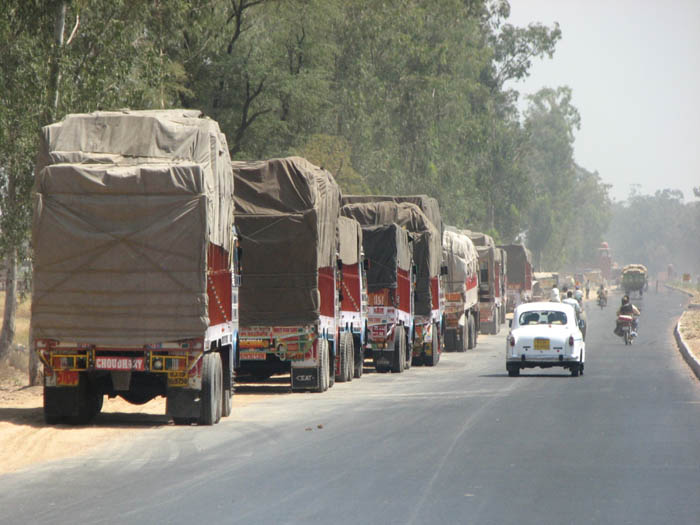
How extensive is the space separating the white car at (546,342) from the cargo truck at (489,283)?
72.5 feet

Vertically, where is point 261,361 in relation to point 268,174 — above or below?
below

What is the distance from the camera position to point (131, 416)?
17781 millimetres

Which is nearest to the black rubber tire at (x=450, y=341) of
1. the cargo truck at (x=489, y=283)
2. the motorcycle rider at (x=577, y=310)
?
the motorcycle rider at (x=577, y=310)

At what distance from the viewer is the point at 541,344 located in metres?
26.3

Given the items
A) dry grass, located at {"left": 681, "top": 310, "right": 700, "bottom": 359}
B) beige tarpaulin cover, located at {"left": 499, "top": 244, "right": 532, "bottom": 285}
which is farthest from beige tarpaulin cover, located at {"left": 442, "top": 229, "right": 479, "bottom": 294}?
beige tarpaulin cover, located at {"left": 499, "top": 244, "right": 532, "bottom": 285}

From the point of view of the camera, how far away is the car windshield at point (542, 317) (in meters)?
27.3

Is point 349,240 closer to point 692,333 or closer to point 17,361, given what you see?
point 17,361

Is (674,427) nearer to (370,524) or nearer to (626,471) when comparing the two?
(626,471)

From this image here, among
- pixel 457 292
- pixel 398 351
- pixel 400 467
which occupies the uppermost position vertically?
pixel 457 292

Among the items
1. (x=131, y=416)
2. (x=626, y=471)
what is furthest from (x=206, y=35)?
(x=626, y=471)

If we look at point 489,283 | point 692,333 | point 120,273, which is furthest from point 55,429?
point 489,283

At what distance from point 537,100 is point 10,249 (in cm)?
13242

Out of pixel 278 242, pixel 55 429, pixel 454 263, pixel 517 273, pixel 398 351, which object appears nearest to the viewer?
pixel 55 429

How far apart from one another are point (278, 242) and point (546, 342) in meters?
7.32
